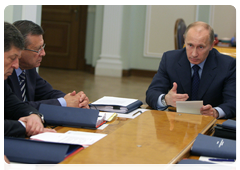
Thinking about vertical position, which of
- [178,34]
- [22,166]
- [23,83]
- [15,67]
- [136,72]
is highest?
[178,34]

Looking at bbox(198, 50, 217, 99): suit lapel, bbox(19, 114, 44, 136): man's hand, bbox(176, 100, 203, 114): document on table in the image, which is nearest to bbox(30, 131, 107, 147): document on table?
bbox(19, 114, 44, 136): man's hand

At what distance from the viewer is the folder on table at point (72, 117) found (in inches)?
53.4

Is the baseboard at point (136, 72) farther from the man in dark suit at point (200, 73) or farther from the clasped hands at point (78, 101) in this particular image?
the clasped hands at point (78, 101)

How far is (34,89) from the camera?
1972 mm

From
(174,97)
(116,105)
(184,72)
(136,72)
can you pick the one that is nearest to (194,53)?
(184,72)

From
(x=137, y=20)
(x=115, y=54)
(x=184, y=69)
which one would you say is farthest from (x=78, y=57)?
(x=184, y=69)

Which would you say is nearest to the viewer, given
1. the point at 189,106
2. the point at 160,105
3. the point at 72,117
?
the point at 72,117

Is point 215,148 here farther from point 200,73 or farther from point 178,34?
point 178,34

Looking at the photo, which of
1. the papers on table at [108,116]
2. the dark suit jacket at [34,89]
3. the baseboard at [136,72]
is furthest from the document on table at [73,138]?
the baseboard at [136,72]

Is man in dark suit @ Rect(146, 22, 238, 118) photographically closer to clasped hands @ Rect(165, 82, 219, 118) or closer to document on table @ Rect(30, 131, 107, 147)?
clasped hands @ Rect(165, 82, 219, 118)

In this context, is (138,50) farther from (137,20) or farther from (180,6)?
(180,6)

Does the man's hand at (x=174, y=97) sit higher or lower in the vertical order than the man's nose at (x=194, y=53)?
lower

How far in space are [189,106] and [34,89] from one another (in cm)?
93

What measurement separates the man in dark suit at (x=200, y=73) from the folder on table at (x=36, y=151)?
102 cm
